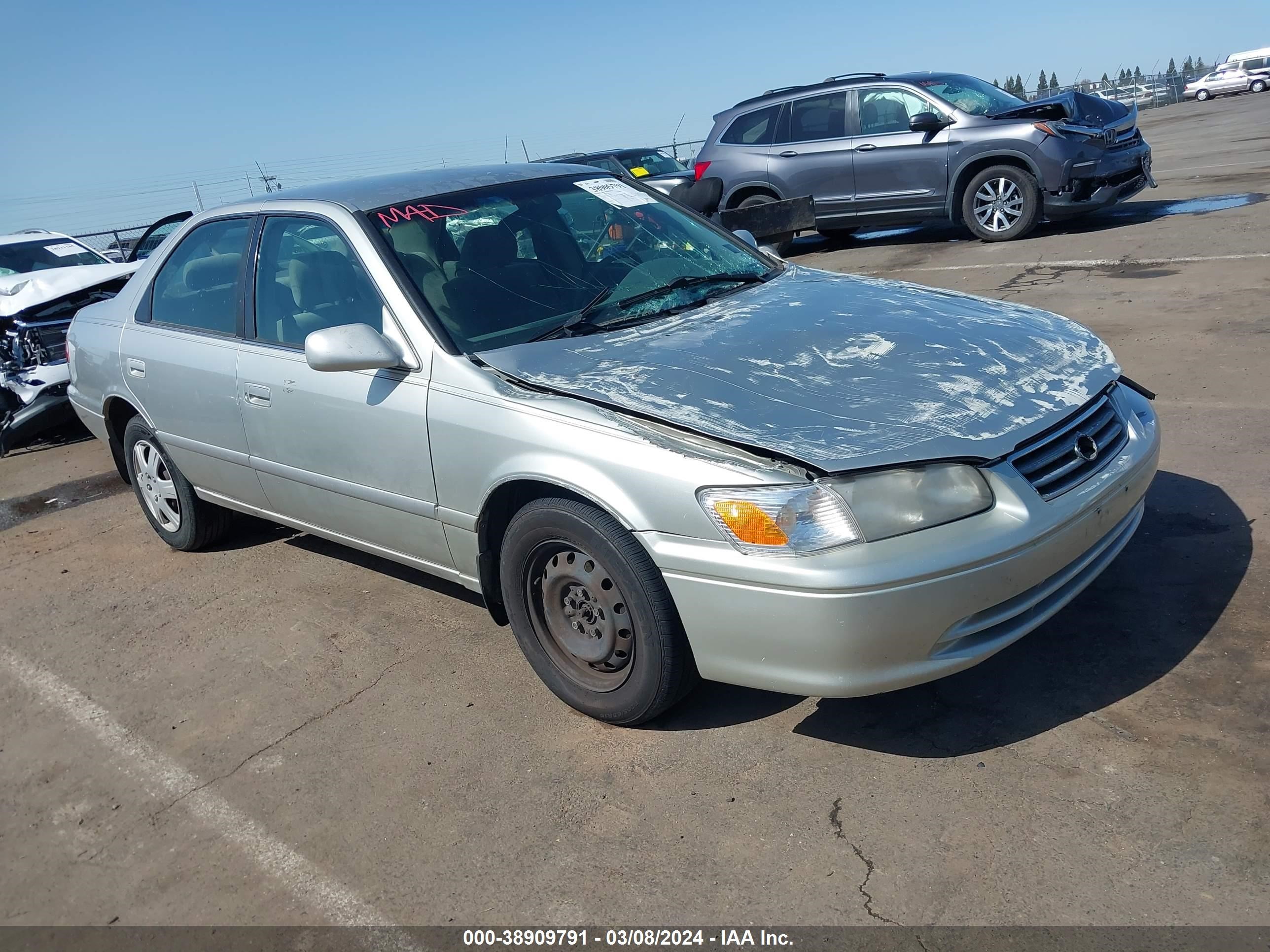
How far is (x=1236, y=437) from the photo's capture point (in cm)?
480

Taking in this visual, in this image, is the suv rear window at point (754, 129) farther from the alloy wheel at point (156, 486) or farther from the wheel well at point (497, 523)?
the wheel well at point (497, 523)

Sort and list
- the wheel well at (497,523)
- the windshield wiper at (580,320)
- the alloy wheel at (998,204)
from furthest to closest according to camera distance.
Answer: the alloy wheel at (998,204)
the windshield wiper at (580,320)
the wheel well at (497,523)

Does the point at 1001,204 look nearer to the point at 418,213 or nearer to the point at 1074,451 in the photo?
the point at 418,213

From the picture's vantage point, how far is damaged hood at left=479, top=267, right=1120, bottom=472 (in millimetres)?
2801

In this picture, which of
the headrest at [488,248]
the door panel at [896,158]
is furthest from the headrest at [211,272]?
the door panel at [896,158]

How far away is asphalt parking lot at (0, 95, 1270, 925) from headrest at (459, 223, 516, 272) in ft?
4.50

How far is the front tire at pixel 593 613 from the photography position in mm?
2947

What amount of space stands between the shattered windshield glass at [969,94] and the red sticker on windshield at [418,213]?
837cm

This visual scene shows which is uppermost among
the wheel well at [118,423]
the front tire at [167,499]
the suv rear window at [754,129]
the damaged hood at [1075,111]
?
the suv rear window at [754,129]

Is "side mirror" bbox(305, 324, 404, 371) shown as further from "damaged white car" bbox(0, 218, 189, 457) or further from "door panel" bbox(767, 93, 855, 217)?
"door panel" bbox(767, 93, 855, 217)

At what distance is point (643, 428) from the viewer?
2.92 metres

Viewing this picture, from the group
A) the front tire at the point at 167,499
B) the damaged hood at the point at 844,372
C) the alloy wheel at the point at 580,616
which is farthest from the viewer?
the front tire at the point at 167,499

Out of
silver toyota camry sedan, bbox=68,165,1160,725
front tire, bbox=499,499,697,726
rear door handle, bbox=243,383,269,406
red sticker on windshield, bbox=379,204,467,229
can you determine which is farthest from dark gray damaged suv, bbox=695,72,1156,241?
front tire, bbox=499,499,697,726

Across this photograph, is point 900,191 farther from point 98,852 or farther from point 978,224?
point 98,852
